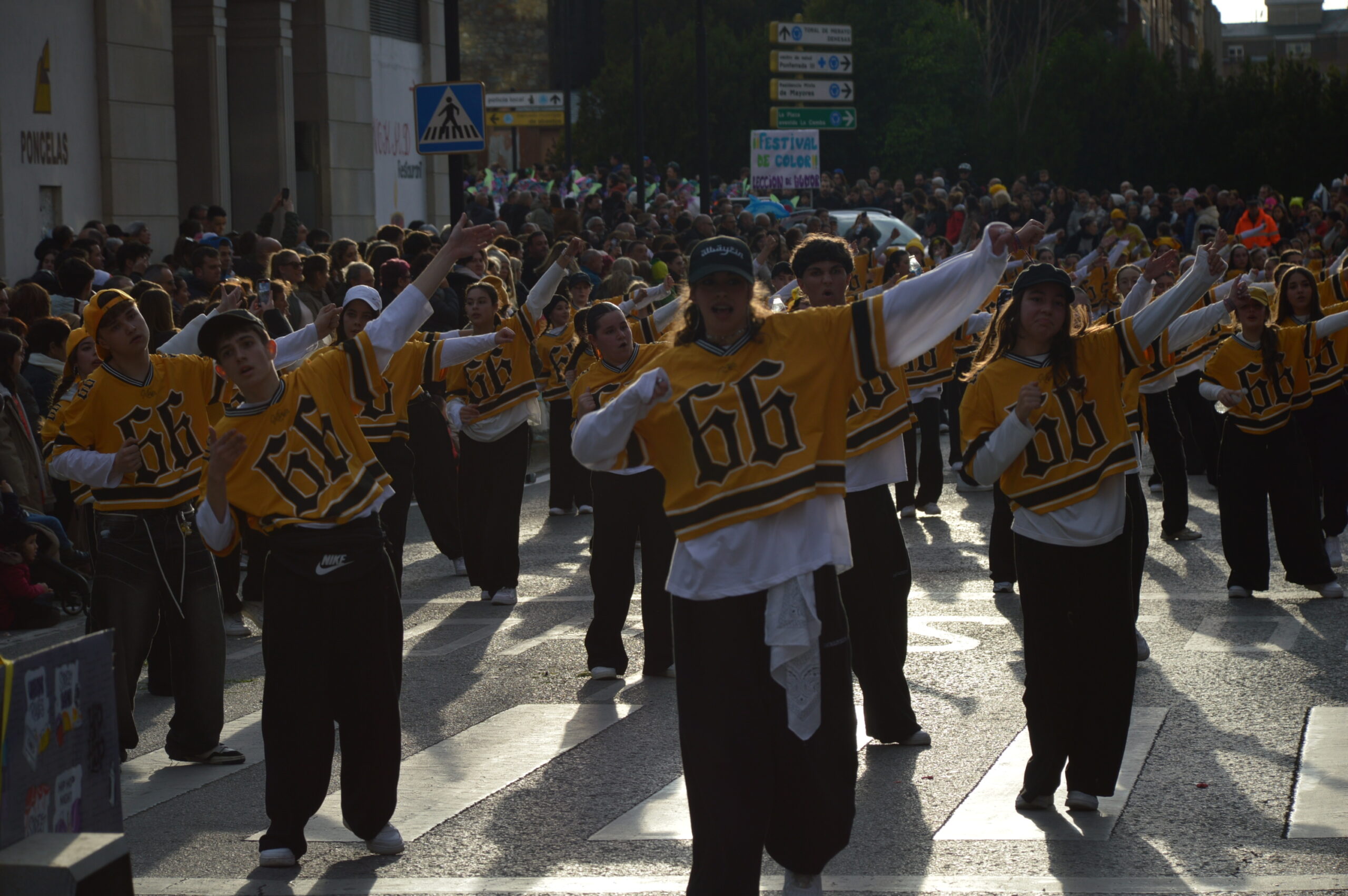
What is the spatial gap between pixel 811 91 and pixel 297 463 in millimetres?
33513

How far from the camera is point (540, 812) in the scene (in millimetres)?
6715

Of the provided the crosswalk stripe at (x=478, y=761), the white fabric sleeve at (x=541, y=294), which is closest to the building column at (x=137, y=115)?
the white fabric sleeve at (x=541, y=294)

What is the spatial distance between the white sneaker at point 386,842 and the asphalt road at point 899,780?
54mm

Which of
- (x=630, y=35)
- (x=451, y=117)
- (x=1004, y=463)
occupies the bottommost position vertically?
(x=1004, y=463)

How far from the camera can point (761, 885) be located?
231 inches

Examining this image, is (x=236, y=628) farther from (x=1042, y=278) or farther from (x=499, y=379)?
(x=1042, y=278)

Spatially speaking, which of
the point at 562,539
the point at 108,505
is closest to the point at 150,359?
the point at 108,505

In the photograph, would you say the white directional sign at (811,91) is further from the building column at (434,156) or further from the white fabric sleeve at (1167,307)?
the white fabric sleeve at (1167,307)

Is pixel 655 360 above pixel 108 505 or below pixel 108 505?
above

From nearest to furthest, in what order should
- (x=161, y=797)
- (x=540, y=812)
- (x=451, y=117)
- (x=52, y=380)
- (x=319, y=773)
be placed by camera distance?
(x=319, y=773) < (x=540, y=812) < (x=161, y=797) < (x=52, y=380) < (x=451, y=117)

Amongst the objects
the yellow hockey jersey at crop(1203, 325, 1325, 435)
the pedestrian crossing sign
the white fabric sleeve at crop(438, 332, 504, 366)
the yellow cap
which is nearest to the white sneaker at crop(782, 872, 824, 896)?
the white fabric sleeve at crop(438, 332, 504, 366)

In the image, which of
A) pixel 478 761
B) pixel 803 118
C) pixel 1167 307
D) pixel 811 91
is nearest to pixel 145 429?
pixel 478 761

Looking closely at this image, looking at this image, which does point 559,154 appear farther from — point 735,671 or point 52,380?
point 735,671

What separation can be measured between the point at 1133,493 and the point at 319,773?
3439mm
